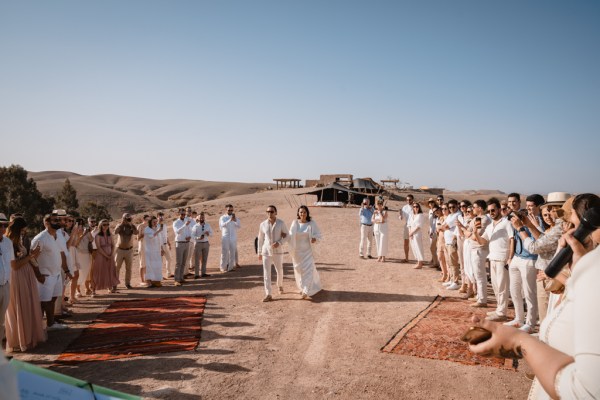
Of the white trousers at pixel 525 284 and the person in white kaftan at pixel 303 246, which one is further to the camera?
the person in white kaftan at pixel 303 246

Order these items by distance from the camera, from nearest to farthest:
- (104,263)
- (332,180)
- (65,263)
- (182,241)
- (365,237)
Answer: (65,263) < (104,263) < (182,241) < (365,237) < (332,180)

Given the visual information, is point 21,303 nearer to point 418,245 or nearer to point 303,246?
point 303,246

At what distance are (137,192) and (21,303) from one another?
84.5m

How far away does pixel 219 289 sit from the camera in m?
9.98

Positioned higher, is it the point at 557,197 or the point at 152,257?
the point at 557,197

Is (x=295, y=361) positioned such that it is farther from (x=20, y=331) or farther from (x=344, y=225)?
(x=344, y=225)

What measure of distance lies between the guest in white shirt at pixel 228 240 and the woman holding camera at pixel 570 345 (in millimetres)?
10928

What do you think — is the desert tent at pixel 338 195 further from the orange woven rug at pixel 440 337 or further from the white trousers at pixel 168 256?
the orange woven rug at pixel 440 337

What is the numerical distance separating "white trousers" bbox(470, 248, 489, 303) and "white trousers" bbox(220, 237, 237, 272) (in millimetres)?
7428

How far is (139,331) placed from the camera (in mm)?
6812

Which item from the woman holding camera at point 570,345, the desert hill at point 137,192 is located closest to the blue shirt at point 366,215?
the woman holding camera at point 570,345

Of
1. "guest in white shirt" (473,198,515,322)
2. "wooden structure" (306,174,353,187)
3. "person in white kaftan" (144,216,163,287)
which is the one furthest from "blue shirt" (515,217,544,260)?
"wooden structure" (306,174,353,187)

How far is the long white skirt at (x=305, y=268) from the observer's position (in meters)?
8.72

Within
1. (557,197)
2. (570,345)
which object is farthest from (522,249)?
(570,345)
